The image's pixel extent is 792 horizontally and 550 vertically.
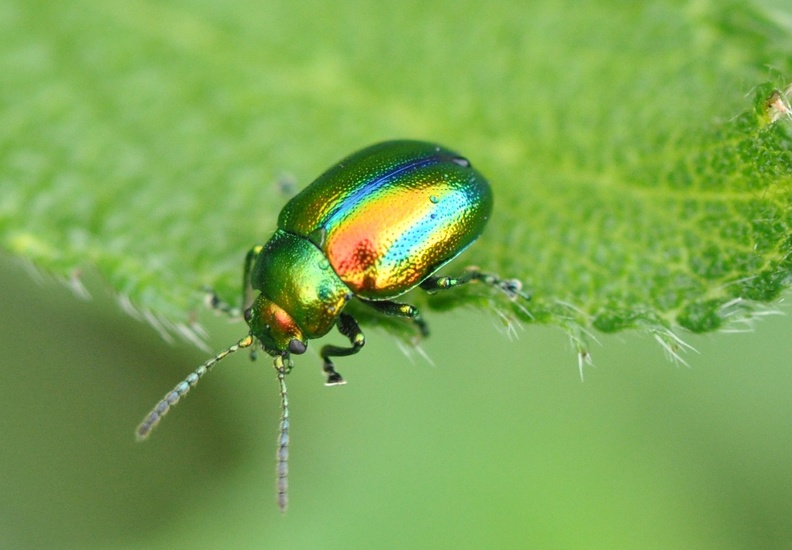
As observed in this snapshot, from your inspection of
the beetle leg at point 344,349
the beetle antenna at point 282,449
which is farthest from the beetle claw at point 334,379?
the beetle antenna at point 282,449

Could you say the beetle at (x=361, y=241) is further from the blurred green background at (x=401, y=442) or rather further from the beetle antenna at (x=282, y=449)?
the blurred green background at (x=401, y=442)

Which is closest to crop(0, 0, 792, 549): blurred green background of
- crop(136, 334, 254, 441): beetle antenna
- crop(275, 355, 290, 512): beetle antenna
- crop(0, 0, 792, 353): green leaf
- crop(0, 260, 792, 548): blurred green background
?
crop(0, 260, 792, 548): blurred green background

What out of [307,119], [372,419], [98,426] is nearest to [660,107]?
[307,119]

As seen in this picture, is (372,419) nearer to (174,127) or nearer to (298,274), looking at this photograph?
(298,274)

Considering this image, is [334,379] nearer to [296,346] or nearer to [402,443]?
[296,346]

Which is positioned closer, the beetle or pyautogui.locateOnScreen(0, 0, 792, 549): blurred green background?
the beetle

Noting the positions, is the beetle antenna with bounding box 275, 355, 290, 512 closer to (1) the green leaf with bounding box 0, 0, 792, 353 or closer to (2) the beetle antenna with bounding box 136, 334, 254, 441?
(2) the beetle antenna with bounding box 136, 334, 254, 441
